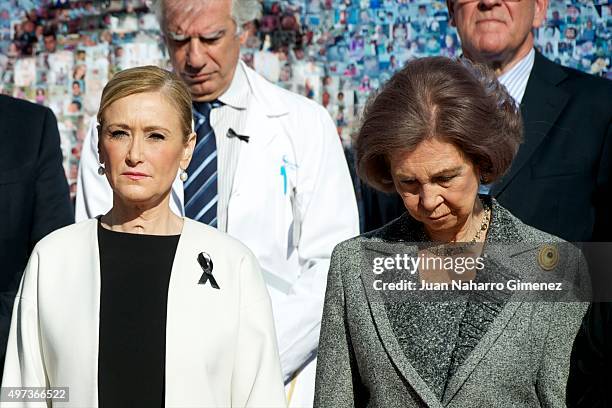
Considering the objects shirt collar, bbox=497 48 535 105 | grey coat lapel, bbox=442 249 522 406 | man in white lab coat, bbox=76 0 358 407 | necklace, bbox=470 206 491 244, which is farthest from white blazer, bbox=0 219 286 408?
shirt collar, bbox=497 48 535 105

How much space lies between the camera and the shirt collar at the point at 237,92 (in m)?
4.89

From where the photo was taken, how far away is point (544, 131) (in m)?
4.57

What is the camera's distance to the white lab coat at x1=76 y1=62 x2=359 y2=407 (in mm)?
4484

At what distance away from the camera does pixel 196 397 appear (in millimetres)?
3426

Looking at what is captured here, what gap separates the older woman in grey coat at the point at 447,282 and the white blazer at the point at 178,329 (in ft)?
0.68

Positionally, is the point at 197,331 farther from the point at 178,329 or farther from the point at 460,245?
the point at 460,245

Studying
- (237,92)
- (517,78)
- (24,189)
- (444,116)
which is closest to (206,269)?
→ (444,116)

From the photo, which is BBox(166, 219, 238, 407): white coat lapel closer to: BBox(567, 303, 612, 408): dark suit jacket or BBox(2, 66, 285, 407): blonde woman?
BBox(2, 66, 285, 407): blonde woman

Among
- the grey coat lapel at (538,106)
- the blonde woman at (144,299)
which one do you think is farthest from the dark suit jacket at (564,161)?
the blonde woman at (144,299)

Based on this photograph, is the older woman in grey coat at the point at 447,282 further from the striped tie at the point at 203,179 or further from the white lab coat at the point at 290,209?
the striped tie at the point at 203,179

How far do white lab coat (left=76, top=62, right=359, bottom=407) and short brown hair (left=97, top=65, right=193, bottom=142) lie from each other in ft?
3.25

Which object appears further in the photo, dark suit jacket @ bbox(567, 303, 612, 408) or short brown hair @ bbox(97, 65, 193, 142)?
short brown hair @ bbox(97, 65, 193, 142)

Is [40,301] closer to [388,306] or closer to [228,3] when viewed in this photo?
[388,306]

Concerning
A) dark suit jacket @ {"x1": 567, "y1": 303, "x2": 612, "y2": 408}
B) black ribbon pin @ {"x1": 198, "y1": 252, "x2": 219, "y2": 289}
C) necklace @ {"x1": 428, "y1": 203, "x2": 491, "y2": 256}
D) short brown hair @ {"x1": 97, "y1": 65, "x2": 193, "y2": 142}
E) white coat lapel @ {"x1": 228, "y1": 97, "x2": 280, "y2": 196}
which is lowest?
dark suit jacket @ {"x1": 567, "y1": 303, "x2": 612, "y2": 408}
